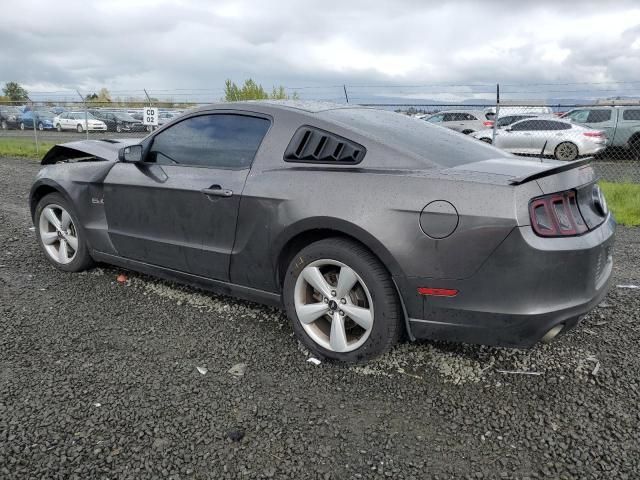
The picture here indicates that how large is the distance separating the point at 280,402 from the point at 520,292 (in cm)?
129

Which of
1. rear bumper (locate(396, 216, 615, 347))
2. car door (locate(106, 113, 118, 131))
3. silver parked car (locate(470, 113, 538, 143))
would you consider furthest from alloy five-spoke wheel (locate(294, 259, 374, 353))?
car door (locate(106, 113, 118, 131))

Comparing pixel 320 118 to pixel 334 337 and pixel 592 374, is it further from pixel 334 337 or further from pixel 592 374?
pixel 592 374

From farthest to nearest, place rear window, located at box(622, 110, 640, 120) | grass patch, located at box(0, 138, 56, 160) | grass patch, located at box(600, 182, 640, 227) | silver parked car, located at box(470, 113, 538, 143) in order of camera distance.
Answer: silver parked car, located at box(470, 113, 538, 143) < rear window, located at box(622, 110, 640, 120) < grass patch, located at box(0, 138, 56, 160) < grass patch, located at box(600, 182, 640, 227)

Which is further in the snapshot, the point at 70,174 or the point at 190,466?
the point at 70,174

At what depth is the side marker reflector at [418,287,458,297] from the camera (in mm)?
2559

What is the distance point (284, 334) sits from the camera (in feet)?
11.1

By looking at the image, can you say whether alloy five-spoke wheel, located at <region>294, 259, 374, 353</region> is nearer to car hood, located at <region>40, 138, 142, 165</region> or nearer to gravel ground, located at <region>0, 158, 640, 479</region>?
gravel ground, located at <region>0, 158, 640, 479</region>

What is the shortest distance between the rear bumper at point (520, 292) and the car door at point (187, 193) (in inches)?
50.8

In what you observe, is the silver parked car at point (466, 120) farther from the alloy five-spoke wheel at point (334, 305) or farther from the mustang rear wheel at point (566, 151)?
the alloy five-spoke wheel at point (334, 305)

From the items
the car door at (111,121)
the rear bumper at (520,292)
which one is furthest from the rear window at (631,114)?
the car door at (111,121)

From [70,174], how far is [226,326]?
1.99m

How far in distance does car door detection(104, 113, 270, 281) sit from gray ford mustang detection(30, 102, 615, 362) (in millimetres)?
11

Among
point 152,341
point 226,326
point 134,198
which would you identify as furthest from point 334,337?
point 134,198

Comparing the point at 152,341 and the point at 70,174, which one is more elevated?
the point at 70,174
